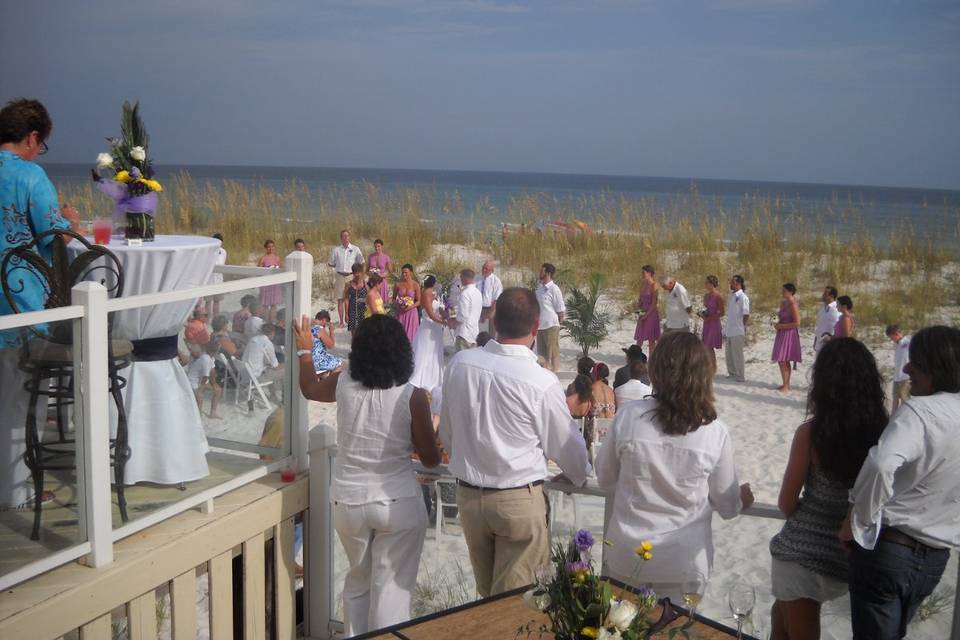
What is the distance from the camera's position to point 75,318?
273cm

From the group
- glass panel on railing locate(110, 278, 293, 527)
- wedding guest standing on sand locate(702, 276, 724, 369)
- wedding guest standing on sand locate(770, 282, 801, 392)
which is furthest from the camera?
wedding guest standing on sand locate(702, 276, 724, 369)

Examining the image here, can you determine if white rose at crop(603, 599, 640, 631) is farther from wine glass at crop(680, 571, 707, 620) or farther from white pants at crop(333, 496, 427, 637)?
white pants at crop(333, 496, 427, 637)

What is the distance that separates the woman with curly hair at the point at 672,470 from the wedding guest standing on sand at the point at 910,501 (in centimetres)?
42

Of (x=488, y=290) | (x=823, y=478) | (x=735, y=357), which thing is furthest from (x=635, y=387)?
(x=735, y=357)

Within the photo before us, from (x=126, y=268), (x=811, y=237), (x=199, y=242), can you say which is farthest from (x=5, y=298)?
(x=811, y=237)

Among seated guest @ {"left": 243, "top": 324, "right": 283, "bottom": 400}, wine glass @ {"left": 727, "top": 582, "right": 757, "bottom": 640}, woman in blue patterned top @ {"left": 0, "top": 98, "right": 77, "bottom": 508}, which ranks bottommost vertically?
wine glass @ {"left": 727, "top": 582, "right": 757, "bottom": 640}

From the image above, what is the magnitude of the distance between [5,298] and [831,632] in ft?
10.4

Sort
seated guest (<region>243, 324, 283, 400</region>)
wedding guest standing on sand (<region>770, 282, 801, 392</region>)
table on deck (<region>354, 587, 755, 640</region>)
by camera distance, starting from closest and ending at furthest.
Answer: table on deck (<region>354, 587, 755, 640</region>) < seated guest (<region>243, 324, 283, 400</region>) < wedding guest standing on sand (<region>770, 282, 801, 392</region>)

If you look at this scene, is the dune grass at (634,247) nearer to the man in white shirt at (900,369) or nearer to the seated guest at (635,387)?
the man in white shirt at (900,369)

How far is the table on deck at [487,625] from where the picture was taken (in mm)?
2472

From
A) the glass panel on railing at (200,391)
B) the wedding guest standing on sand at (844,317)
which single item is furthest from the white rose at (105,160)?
the wedding guest standing on sand at (844,317)

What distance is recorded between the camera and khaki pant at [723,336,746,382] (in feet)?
39.8

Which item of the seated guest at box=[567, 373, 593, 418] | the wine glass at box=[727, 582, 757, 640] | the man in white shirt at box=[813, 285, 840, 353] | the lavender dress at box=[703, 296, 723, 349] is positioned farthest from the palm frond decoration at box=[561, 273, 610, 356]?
the wine glass at box=[727, 582, 757, 640]

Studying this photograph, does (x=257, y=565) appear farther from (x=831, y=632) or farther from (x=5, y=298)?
(x=831, y=632)
